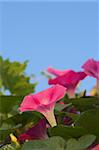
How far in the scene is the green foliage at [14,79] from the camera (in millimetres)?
1307

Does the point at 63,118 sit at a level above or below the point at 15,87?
below

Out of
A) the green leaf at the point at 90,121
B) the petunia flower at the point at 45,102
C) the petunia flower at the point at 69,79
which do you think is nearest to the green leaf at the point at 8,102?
the petunia flower at the point at 69,79

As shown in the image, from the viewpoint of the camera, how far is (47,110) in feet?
2.28

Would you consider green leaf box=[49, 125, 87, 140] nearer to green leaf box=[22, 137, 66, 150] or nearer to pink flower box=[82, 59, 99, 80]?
green leaf box=[22, 137, 66, 150]

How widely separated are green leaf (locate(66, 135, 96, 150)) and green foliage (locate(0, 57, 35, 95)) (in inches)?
29.0

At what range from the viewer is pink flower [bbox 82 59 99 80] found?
2.71ft

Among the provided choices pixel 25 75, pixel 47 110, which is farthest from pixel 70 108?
pixel 25 75

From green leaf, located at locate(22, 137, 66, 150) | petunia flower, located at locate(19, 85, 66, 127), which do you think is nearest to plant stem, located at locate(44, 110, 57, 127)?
petunia flower, located at locate(19, 85, 66, 127)

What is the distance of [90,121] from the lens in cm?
61

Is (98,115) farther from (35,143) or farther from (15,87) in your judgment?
(15,87)

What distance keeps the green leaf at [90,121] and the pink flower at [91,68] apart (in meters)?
0.22

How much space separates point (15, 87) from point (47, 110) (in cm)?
63

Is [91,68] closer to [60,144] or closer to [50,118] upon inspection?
[50,118]

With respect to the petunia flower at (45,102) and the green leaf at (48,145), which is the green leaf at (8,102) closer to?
the petunia flower at (45,102)
